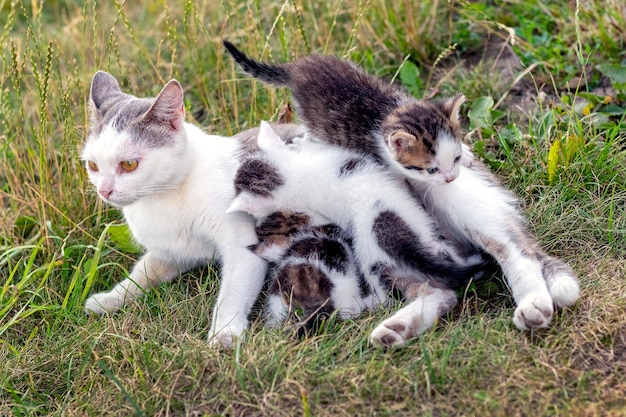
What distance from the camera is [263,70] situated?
364 cm

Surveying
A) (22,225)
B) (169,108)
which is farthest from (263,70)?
(22,225)

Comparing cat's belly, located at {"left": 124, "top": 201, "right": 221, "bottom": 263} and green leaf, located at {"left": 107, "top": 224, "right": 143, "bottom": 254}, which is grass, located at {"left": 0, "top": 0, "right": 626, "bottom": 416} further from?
cat's belly, located at {"left": 124, "top": 201, "right": 221, "bottom": 263}

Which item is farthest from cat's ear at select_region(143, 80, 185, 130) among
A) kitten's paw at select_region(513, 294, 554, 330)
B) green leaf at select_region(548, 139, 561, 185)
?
green leaf at select_region(548, 139, 561, 185)

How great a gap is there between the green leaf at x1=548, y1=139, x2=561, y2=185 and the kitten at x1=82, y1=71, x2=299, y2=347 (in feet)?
4.73

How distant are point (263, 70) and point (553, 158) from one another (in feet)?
4.70

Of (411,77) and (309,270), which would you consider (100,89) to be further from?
(411,77)

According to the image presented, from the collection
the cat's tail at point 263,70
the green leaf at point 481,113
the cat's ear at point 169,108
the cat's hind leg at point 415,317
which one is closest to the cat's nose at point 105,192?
the cat's ear at point 169,108

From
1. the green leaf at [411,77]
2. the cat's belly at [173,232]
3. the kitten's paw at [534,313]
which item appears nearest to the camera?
the kitten's paw at [534,313]

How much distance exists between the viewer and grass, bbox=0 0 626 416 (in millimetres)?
2641

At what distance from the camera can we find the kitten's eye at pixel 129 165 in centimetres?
322

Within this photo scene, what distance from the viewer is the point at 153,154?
10.6 ft

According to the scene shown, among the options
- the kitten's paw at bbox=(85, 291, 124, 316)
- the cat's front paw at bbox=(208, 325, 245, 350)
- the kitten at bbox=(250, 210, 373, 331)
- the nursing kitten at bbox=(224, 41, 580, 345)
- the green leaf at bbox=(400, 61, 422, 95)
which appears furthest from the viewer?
the green leaf at bbox=(400, 61, 422, 95)

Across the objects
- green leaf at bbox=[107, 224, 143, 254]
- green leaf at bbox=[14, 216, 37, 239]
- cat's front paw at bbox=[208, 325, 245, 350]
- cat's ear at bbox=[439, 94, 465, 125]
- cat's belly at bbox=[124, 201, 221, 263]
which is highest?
cat's ear at bbox=[439, 94, 465, 125]

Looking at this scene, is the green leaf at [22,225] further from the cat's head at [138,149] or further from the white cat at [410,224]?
the white cat at [410,224]
